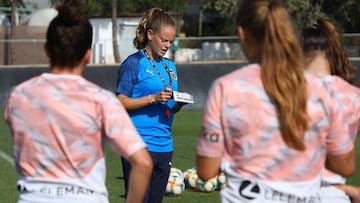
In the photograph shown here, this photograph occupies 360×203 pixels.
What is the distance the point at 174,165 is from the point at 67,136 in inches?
338

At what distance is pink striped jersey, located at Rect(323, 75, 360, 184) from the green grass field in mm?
5381

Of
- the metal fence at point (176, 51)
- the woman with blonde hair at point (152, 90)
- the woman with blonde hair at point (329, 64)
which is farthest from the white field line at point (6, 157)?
the metal fence at point (176, 51)

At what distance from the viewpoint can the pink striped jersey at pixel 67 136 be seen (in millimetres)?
3631

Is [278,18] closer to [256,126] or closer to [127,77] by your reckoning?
[256,126]

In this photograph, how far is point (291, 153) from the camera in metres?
3.58

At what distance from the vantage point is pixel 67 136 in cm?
365

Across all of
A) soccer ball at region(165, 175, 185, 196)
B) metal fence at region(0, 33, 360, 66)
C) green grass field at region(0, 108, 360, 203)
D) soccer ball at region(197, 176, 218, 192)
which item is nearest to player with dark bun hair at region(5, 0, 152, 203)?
green grass field at region(0, 108, 360, 203)

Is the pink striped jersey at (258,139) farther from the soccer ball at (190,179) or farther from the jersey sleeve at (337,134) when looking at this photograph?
the soccer ball at (190,179)

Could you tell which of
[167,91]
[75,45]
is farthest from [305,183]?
[167,91]

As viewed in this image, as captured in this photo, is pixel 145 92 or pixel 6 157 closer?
pixel 145 92

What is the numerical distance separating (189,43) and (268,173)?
4296cm

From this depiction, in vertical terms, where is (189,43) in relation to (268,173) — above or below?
below

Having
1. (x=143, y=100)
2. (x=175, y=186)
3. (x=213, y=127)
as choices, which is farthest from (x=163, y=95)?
(x=175, y=186)

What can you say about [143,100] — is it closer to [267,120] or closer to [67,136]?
[67,136]
